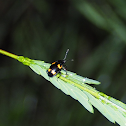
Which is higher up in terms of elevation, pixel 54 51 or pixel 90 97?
pixel 54 51

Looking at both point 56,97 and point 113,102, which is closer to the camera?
point 113,102

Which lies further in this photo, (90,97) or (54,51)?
(54,51)

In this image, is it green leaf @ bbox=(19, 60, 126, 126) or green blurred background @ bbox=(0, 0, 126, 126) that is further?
green blurred background @ bbox=(0, 0, 126, 126)

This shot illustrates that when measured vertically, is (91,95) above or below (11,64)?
above

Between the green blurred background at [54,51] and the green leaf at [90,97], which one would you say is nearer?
the green leaf at [90,97]

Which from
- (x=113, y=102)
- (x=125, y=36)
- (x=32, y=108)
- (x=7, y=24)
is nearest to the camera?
(x=113, y=102)

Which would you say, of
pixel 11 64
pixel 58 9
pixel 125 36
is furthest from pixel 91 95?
pixel 58 9

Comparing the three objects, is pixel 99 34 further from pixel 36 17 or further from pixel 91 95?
pixel 91 95

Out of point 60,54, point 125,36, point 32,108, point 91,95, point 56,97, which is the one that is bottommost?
point 32,108
